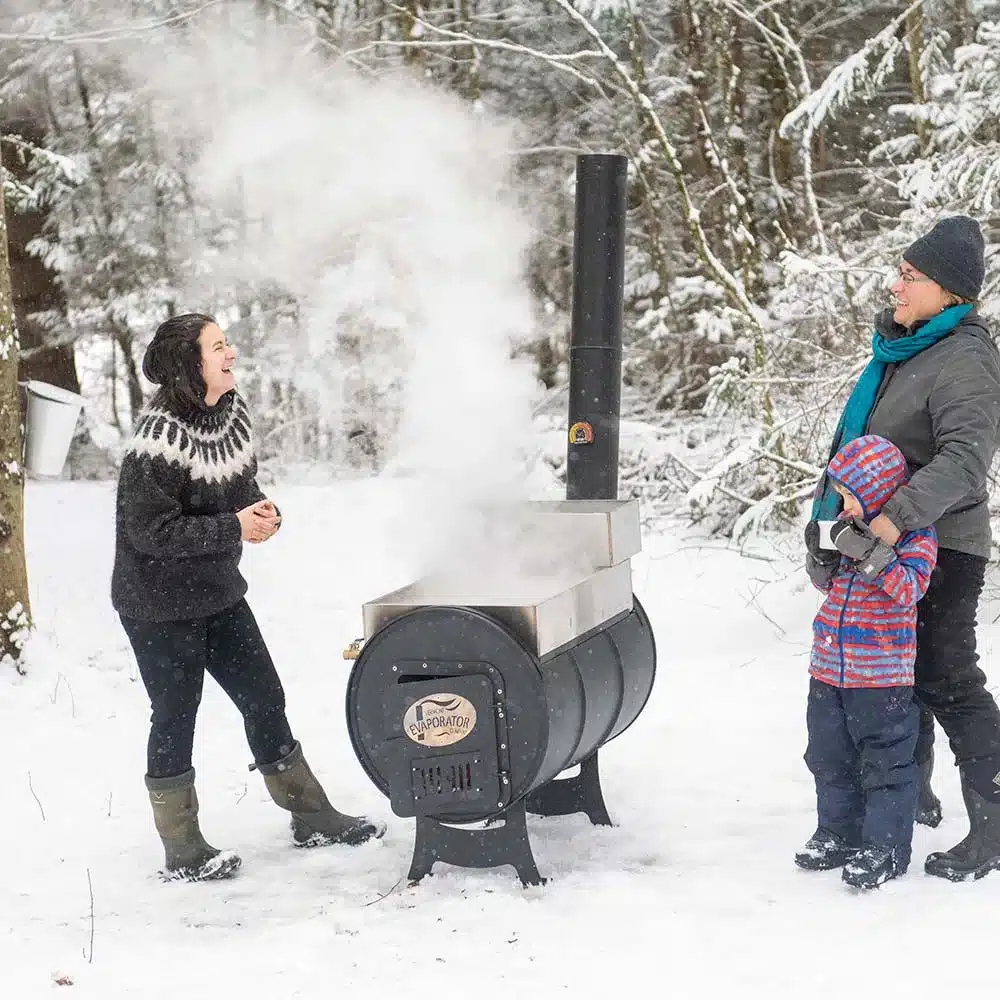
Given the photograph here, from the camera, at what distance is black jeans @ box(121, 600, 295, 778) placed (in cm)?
387

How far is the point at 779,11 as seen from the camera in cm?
1166

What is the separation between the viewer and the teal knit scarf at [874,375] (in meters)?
3.52

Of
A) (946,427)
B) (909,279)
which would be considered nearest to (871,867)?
(946,427)

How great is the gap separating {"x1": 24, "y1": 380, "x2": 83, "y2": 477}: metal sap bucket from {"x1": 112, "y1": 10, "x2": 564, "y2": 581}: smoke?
1.69 meters

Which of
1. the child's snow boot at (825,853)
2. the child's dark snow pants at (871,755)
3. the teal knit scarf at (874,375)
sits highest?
the teal knit scarf at (874,375)

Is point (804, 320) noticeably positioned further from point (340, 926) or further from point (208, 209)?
point (208, 209)

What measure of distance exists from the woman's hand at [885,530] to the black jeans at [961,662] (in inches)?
10.5

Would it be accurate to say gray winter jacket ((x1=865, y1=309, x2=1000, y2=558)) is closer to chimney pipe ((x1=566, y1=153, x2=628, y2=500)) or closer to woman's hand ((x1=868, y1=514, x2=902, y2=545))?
woman's hand ((x1=868, y1=514, x2=902, y2=545))

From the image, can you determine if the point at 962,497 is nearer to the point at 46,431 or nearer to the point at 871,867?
the point at 871,867

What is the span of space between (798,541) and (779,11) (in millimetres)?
6320

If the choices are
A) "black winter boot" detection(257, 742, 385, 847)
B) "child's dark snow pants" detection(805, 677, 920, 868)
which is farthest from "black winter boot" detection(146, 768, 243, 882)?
"child's dark snow pants" detection(805, 677, 920, 868)

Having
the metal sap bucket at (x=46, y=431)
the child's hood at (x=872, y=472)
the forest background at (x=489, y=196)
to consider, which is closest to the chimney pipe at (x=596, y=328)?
the forest background at (x=489, y=196)

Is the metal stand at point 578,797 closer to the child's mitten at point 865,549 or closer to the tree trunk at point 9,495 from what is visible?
the child's mitten at point 865,549

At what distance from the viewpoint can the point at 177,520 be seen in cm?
375
